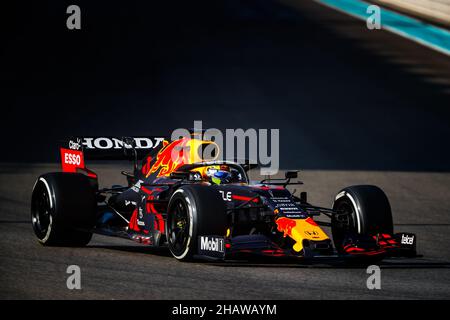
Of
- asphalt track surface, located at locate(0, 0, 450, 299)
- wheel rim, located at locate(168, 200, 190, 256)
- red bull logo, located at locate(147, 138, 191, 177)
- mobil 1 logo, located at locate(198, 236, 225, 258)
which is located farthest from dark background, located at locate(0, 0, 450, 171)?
mobil 1 logo, located at locate(198, 236, 225, 258)

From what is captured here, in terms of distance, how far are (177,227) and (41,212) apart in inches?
96.7

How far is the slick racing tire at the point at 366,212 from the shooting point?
1118 cm

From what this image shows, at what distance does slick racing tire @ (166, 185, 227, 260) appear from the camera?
10.4 m

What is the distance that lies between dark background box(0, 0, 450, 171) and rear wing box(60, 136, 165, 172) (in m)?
7.28

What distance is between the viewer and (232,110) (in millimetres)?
26203

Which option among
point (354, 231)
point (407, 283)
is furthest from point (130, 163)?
point (407, 283)

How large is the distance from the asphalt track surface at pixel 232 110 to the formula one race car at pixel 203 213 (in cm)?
24

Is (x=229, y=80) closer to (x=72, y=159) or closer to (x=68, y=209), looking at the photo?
(x=72, y=159)

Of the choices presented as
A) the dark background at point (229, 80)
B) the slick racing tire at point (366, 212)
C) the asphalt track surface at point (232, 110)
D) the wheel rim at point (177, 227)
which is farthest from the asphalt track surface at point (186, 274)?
the dark background at point (229, 80)

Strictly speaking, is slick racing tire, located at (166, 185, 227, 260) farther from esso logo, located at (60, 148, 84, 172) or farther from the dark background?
the dark background

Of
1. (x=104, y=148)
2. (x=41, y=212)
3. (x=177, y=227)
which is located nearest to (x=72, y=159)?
(x=104, y=148)
